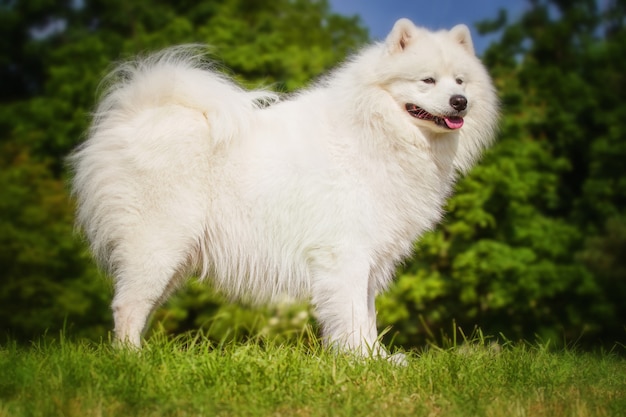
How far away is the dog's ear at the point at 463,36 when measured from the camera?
535 centimetres

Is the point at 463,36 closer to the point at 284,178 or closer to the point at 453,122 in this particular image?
the point at 453,122

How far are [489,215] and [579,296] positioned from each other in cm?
330

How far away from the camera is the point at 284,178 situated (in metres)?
5.15

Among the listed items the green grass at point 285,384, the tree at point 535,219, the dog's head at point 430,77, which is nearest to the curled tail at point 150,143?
the green grass at point 285,384

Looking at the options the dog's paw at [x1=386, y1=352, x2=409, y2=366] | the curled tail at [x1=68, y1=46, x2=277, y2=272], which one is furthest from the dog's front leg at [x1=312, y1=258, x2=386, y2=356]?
the curled tail at [x1=68, y1=46, x2=277, y2=272]

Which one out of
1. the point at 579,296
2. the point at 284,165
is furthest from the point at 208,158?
the point at 579,296

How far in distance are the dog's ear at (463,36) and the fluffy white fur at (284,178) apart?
0.01 metres

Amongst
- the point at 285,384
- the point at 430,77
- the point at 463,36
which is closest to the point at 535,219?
the point at 463,36

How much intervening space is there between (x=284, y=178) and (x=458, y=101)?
126cm

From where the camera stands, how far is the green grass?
3.61 m

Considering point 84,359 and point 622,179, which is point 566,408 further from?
point 622,179

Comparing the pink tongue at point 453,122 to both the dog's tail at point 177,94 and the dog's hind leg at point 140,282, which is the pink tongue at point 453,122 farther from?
the dog's hind leg at point 140,282

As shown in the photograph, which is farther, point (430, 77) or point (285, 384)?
point (430, 77)

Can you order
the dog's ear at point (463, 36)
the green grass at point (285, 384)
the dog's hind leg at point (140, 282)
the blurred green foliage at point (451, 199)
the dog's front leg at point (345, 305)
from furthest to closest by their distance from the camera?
the blurred green foliage at point (451, 199) < the dog's ear at point (463, 36) < the dog's hind leg at point (140, 282) < the dog's front leg at point (345, 305) < the green grass at point (285, 384)
